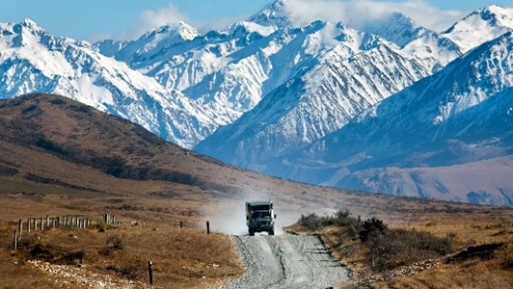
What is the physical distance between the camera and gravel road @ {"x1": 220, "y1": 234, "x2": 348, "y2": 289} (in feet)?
186

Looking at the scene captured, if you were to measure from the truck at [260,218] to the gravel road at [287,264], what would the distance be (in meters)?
8.70

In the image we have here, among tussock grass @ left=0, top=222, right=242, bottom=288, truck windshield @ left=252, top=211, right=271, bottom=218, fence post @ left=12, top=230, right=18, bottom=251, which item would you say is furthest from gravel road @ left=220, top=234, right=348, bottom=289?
fence post @ left=12, top=230, right=18, bottom=251

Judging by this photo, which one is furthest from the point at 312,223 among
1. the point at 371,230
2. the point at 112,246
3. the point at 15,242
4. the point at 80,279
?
the point at 80,279

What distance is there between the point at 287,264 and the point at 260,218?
24718 millimetres

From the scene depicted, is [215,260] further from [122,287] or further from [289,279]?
[122,287]

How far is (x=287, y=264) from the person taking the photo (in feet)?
212

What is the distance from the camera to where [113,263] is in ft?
194

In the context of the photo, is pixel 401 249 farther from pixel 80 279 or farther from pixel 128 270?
pixel 80 279

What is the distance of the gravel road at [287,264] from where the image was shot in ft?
186

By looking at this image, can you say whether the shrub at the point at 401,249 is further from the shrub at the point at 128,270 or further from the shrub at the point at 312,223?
the shrub at the point at 312,223

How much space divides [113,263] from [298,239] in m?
22.6

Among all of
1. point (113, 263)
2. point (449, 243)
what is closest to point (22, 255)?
point (113, 263)

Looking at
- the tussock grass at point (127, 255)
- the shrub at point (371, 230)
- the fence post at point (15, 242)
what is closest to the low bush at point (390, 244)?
the shrub at point (371, 230)

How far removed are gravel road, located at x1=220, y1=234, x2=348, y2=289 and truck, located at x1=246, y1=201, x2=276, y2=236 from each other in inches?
342
